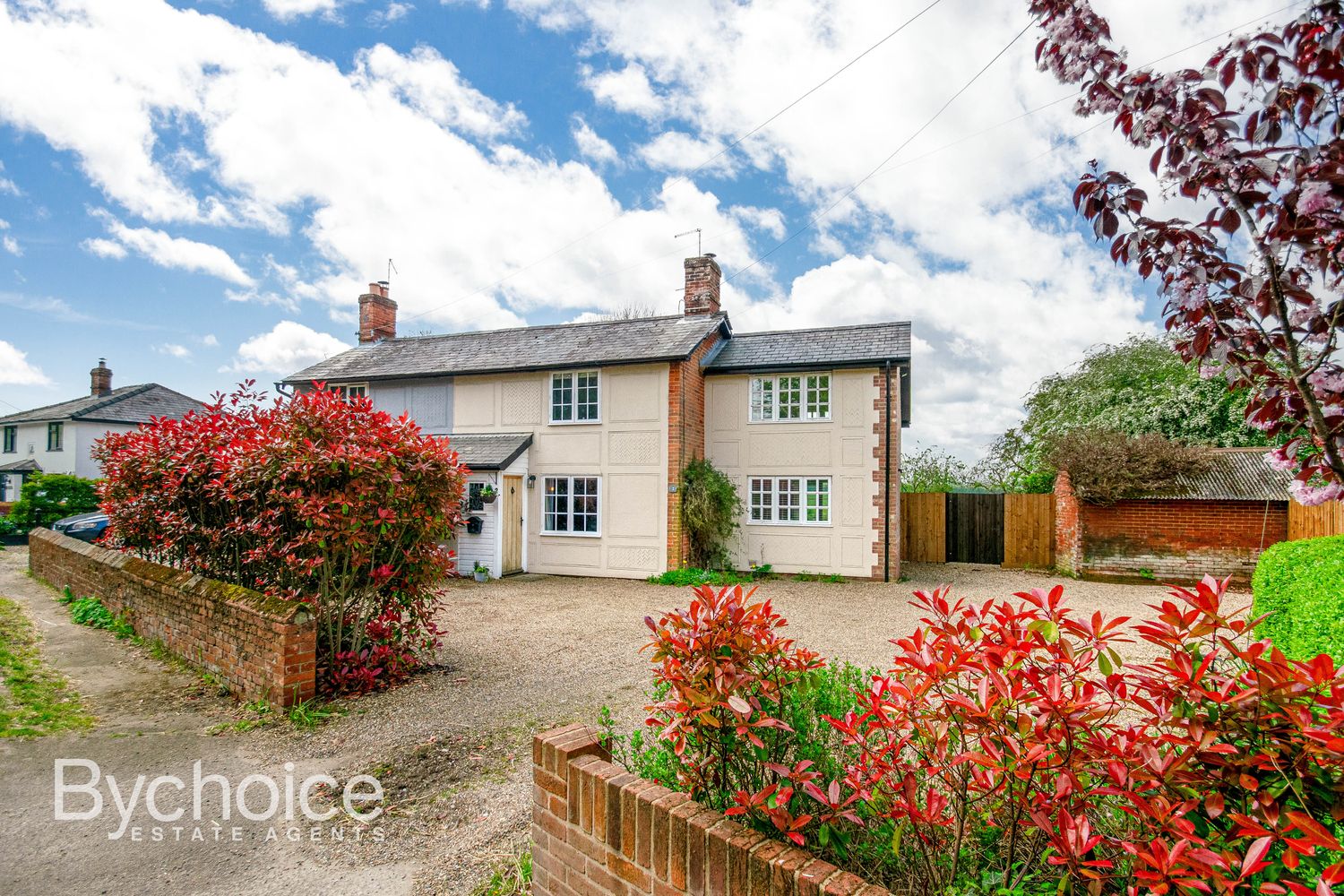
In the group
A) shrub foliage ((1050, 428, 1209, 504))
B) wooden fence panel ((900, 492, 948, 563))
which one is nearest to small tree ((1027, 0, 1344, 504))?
shrub foliage ((1050, 428, 1209, 504))

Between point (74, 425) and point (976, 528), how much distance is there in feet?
126

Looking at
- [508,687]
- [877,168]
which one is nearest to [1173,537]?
[877,168]

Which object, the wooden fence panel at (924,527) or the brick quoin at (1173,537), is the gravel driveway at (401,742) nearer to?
the brick quoin at (1173,537)

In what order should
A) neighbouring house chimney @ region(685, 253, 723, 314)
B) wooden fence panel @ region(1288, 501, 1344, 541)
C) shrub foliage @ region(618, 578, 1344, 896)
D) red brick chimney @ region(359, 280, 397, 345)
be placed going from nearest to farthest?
1. shrub foliage @ region(618, 578, 1344, 896)
2. wooden fence panel @ region(1288, 501, 1344, 541)
3. neighbouring house chimney @ region(685, 253, 723, 314)
4. red brick chimney @ region(359, 280, 397, 345)

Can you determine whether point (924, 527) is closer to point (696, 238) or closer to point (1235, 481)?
point (1235, 481)

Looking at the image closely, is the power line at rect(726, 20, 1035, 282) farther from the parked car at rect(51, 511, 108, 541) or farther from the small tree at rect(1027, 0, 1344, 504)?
the parked car at rect(51, 511, 108, 541)

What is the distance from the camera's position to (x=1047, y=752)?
67.1 inches

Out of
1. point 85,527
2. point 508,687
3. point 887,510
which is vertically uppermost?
point 887,510

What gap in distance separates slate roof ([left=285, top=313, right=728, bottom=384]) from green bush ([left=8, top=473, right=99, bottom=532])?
467 inches

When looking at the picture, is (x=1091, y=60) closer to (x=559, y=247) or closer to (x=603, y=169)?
(x=603, y=169)

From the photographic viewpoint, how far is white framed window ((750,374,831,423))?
51.2 ft

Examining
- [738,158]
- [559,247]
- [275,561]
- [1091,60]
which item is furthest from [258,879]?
[559,247]

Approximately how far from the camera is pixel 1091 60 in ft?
6.93

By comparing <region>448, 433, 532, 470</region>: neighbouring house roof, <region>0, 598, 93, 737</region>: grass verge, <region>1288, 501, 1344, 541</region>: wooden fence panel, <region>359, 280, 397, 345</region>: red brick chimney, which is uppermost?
<region>359, 280, 397, 345</region>: red brick chimney
